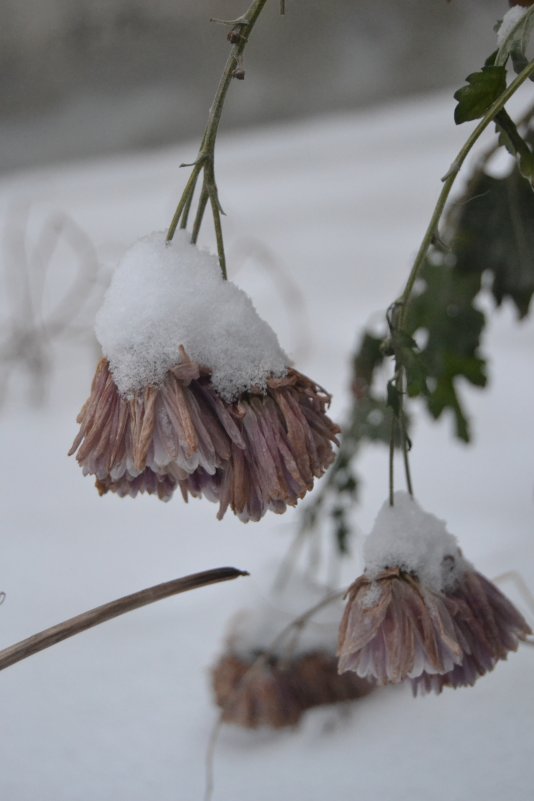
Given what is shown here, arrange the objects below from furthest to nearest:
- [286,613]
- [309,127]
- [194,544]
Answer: [309,127] < [194,544] < [286,613]

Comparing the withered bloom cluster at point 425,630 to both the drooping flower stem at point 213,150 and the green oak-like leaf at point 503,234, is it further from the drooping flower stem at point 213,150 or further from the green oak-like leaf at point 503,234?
the green oak-like leaf at point 503,234

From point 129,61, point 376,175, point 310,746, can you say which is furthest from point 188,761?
point 129,61

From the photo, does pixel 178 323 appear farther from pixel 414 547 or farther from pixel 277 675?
pixel 277 675

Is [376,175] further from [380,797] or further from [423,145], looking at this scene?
[380,797]

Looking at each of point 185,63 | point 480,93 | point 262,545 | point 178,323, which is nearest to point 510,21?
point 480,93

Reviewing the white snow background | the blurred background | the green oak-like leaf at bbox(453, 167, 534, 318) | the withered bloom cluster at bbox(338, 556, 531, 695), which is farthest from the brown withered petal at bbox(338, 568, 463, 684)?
the blurred background

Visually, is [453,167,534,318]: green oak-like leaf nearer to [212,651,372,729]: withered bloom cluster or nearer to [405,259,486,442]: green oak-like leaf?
[405,259,486,442]: green oak-like leaf

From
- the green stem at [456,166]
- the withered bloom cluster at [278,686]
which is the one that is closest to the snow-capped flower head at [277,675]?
the withered bloom cluster at [278,686]
